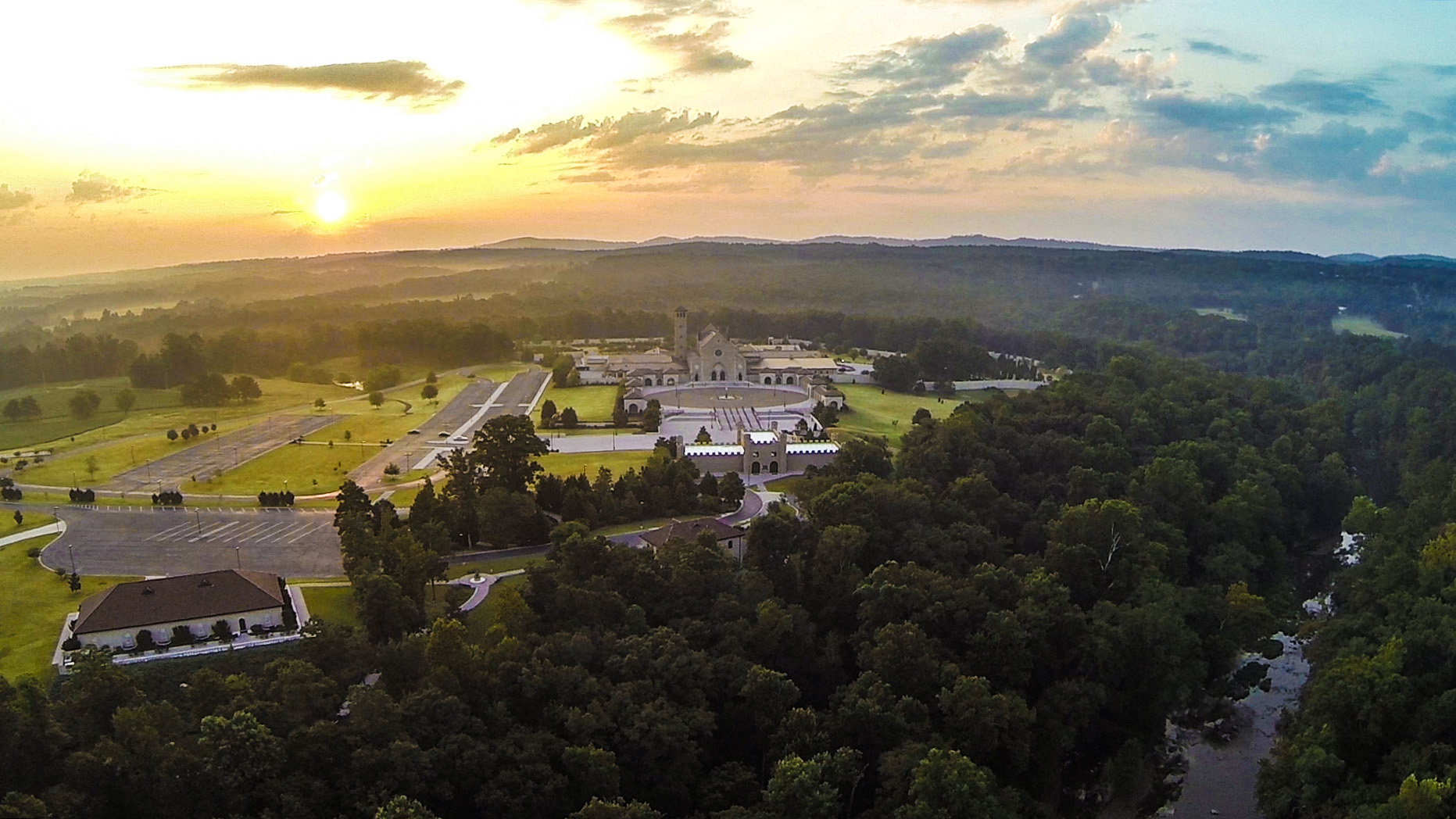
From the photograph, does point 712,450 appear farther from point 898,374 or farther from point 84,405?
point 84,405

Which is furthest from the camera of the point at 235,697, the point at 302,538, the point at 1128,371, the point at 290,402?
the point at 290,402

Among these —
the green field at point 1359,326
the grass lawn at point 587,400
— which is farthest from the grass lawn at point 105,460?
the green field at point 1359,326

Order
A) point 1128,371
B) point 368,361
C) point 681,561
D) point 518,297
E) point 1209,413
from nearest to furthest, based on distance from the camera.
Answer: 1. point 681,561
2. point 1209,413
3. point 1128,371
4. point 368,361
5. point 518,297

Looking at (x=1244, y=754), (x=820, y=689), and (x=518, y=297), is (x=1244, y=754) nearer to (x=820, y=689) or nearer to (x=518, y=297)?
(x=820, y=689)

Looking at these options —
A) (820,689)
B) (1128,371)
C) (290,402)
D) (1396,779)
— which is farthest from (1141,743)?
(290,402)

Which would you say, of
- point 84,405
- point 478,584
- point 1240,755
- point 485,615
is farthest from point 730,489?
point 84,405


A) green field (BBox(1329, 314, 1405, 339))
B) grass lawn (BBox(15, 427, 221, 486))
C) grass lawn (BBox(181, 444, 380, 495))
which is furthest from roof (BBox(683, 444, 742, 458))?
green field (BBox(1329, 314, 1405, 339))

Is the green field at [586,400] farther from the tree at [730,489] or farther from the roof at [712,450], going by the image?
the tree at [730,489]

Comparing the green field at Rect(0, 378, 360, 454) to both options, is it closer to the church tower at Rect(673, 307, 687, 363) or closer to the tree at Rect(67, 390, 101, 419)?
the tree at Rect(67, 390, 101, 419)
